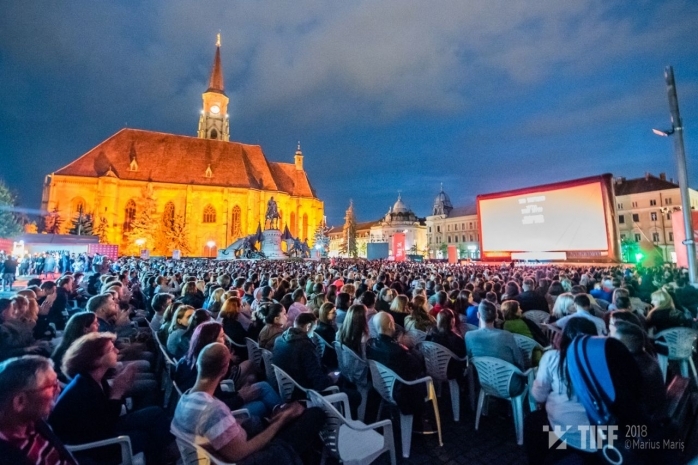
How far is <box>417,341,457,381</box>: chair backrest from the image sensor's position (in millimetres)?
4164

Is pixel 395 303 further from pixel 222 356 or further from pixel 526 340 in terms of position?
pixel 222 356

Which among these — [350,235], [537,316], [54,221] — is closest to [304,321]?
[537,316]

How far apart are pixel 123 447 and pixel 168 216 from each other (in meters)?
47.5

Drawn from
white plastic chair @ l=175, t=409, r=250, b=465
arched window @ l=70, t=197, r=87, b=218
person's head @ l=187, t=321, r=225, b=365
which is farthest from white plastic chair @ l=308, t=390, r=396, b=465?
arched window @ l=70, t=197, r=87, b=218

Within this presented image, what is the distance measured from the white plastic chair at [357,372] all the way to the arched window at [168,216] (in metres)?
45.2

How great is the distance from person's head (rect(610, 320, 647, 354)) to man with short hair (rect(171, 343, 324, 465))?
8.10ft

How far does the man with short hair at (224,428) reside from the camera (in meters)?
1.97

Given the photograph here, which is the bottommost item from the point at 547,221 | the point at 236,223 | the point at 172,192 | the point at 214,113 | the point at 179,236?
the point at 547,221

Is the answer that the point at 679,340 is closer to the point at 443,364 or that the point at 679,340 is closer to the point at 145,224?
the point at 443,364

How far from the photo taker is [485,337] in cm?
385

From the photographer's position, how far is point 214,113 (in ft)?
183

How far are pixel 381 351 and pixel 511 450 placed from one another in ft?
5.28

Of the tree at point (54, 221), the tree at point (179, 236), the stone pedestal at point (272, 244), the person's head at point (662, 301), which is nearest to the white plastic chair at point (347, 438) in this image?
the person's head at point (662, 301)

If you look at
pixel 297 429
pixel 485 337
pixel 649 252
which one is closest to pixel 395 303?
pixel 485 337
